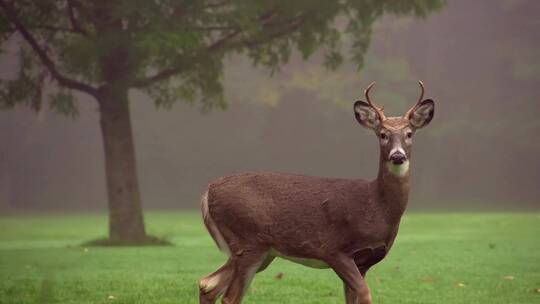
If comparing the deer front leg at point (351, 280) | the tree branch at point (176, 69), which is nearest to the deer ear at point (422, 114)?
the deer front leg at point (351, 280)

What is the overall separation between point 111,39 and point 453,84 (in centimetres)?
2915

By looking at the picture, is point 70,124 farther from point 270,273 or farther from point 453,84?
Answer: point 270,273

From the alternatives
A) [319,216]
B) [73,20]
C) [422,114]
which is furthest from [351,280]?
[73,20]

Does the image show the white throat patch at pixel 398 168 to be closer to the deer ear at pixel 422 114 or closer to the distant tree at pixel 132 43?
the deer ear at pixel 422 114

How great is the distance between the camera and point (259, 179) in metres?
7.42

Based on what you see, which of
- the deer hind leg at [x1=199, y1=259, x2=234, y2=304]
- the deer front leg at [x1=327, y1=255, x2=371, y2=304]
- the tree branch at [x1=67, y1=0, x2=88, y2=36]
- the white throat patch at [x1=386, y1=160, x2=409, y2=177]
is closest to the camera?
the deer front leg at [x1=327, y1=255, x2=371, y2=304]

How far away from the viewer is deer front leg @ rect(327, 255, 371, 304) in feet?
22.2

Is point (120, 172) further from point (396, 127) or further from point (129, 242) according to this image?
point (396, 127)

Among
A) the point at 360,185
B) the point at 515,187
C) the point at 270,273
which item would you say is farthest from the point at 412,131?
the point at 515,187

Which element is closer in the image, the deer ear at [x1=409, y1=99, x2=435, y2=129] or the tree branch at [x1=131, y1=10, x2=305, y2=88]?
the deer ear at [x1=409, y1=99, x2=435, y2=129]

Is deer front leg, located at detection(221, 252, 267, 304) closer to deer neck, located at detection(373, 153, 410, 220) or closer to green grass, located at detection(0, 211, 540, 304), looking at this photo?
deer neck, located at detection(373, 153, 410, 220)

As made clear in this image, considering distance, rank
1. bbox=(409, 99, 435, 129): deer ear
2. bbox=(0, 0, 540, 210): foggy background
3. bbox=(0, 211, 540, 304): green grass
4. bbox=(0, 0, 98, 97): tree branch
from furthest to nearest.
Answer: bbox=(0, 0, 540, 210): foggy background
bbox=(0, 0, 98, 97): tree branch
bbox=(0, 211, 540, 304): green grass
bbox=(409, 99, 435, 129): deer ear

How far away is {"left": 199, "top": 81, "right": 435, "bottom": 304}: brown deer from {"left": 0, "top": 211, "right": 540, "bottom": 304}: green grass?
4.68 ft

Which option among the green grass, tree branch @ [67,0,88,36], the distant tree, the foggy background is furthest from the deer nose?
the foggy background
